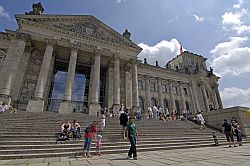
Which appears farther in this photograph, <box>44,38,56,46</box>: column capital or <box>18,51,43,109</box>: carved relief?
<box>44,38,56,46</box>: column capital

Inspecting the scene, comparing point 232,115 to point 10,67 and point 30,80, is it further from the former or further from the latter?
point 30,80

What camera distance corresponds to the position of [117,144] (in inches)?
383

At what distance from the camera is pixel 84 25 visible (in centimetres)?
2686

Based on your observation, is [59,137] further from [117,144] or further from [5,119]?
[5,119]

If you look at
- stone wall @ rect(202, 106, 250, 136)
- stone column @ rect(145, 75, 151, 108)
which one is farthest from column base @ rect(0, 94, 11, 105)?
stone column @ rect(145, 75, 151, 108)

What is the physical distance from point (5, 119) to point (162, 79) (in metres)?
30.7

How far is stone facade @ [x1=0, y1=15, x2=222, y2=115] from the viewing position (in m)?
20.8

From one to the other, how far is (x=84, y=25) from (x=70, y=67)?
844 cm

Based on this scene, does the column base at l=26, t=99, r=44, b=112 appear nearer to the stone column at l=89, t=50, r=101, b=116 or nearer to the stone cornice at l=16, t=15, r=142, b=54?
the stone column at l=89, t=50, r=101, b=116

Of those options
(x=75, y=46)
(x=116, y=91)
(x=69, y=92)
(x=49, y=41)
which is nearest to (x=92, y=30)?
(x=75, y=46)

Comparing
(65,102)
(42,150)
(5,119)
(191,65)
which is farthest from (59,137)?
(191,65)

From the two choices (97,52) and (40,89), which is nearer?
(40,89)

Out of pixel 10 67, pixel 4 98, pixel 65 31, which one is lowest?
pixel 4 98

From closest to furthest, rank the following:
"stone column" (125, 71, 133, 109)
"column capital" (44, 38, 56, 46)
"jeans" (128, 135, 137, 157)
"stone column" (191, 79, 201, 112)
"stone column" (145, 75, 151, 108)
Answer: "jeans" (128, 135, 137, 157), "column capital" (44, 38, 56, 46), "stone column" (125, 71, 133, 109), "stone column" (145, 75, 151, 108), "stone column" (191, 79, 201, 112)
